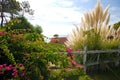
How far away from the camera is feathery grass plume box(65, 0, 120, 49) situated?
6.41m

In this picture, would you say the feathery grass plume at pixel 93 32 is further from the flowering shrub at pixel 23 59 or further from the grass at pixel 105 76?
the flowering shrub at pixel 23 59

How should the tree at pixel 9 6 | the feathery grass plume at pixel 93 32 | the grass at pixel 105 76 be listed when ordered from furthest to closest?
the tree at pixel 9 6 < the feathery grass plume at pixel 93 32 < the grass at pixel 105 76

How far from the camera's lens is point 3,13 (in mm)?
27438

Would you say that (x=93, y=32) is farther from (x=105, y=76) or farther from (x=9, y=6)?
(x=9, y=6)

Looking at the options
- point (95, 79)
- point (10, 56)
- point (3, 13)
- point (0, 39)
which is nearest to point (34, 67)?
point (10, 56)

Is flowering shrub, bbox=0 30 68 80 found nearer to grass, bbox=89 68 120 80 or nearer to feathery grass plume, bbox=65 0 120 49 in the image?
grass, bbox=89 68 120 80

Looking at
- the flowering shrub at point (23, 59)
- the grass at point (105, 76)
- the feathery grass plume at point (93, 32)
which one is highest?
the feathery grass plume at point (93, 32)

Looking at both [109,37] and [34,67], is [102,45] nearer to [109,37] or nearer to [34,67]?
[109,37]

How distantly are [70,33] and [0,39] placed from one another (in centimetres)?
452

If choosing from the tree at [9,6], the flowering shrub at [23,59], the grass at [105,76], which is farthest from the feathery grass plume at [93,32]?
the tree at [9,6]

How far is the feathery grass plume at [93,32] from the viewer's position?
21.0 feet

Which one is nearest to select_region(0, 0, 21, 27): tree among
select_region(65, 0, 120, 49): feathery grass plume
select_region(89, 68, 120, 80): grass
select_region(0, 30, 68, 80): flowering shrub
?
select_region(65, 0, 120, 49): feathery grass plume

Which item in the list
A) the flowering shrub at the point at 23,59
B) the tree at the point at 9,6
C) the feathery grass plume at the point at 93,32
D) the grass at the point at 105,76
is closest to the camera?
the flowering shrub at the point at 23,59

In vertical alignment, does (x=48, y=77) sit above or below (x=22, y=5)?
below
